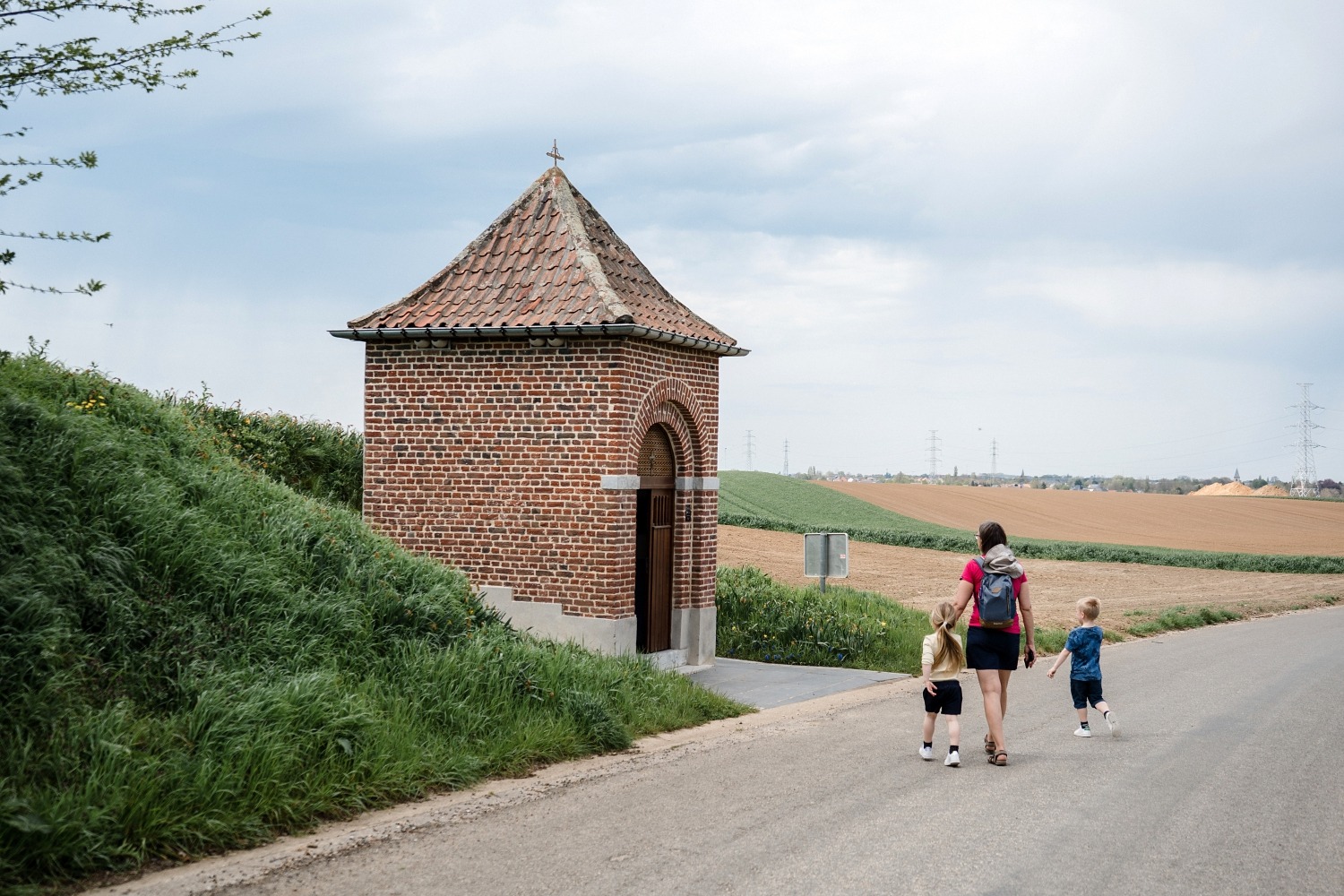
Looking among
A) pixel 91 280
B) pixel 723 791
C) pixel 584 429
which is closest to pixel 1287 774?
pixel 723 791

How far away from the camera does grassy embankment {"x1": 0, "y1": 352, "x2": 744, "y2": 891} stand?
21.2 feet

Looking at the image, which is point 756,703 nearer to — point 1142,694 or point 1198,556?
point 1142,694

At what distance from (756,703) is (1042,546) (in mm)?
34846

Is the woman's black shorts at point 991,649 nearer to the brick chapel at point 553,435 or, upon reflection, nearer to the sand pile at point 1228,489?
the brick chapel at point 553,435

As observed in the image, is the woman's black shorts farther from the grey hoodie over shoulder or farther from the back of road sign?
the back of road sign

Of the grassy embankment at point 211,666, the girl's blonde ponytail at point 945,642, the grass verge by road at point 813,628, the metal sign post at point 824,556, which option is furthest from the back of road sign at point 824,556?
the girl's blonde ponytail at point 945,642

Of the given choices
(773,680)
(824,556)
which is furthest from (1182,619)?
(773,680)

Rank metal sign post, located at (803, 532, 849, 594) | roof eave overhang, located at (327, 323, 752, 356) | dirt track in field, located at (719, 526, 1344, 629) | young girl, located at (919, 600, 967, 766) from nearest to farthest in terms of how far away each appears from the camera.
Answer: young girl, located at (919, 600, 967, 766) → roof eave overhang, located at (327, 323, 752, 356) → metal sign post, located at (803, 532, 849, 594) → dirt track in field, located at (719, 526, 1344, 629)

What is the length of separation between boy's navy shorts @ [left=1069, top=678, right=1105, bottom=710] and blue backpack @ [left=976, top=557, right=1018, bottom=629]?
1.74m

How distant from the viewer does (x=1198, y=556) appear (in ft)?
142

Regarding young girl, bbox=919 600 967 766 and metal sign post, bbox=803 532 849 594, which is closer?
young girl, bbox=919 600 967 766

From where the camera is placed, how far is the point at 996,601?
9.12 meters

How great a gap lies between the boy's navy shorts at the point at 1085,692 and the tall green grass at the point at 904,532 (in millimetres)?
33020

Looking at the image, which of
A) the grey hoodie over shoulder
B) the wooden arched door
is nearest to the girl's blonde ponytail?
the grey hoodie over shoulder
